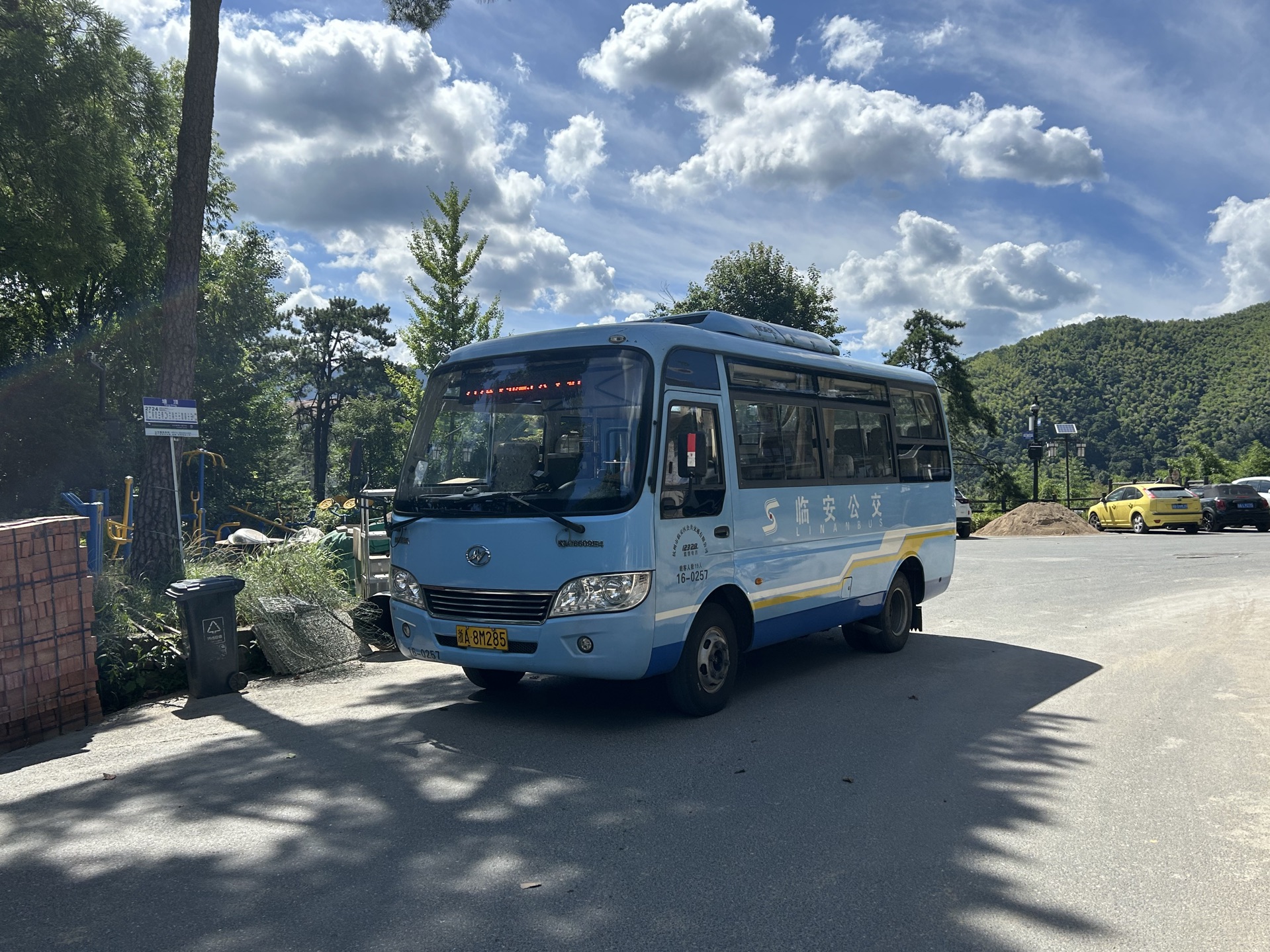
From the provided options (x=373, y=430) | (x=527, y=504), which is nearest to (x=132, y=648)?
(x=527, y=504)

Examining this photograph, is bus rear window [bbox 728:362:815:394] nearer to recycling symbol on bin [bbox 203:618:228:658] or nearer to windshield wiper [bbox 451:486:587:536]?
windshield wiper [bbox 451:486:587:536]

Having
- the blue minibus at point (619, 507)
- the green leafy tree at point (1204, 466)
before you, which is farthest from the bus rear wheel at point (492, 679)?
the green leafy tree at point (1204, 466)

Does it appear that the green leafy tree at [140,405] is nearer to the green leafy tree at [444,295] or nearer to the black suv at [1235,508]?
the green leafy tree at [444,295]

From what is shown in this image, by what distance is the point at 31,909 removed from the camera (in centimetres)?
383

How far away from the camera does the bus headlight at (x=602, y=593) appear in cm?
616

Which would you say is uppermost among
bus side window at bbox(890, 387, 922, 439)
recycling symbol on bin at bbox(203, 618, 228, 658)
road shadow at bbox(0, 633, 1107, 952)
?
bus side window at bbox(890, 387, 922, 439)

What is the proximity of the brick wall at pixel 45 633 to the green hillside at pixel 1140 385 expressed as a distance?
58.9m

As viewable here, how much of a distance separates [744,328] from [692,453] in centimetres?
186

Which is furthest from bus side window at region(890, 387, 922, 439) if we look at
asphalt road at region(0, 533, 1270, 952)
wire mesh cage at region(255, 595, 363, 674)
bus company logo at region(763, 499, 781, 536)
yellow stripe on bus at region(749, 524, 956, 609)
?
wire mesh cage at region(255, 595, 363, 674)

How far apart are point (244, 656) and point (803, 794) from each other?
5926 mm

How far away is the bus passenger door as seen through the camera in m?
6.40

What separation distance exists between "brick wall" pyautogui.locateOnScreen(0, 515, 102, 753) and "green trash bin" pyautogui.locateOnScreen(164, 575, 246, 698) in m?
0.85

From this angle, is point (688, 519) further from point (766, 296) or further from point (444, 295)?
point (766, 296)

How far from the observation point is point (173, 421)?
9.97m
